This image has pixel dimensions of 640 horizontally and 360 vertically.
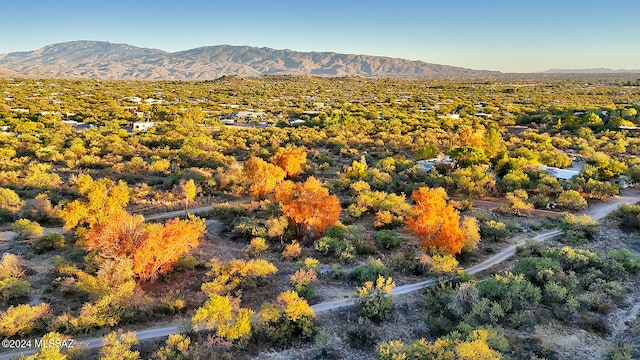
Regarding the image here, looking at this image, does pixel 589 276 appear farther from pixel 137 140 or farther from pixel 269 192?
pixel 137 140

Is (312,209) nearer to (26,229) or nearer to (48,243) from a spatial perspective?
(48,243)

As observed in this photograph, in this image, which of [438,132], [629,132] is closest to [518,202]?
[438,132]

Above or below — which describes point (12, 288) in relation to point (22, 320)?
above

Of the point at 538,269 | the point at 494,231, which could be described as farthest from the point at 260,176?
the point at 538,269

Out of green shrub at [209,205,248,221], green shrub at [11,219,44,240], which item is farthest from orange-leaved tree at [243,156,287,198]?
green shrub at [11,219,44,240]

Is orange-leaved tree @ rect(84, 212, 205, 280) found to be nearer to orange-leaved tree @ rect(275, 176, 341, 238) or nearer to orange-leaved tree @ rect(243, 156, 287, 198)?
orange-leaved tree @ rect(275, 176, 341, 238)

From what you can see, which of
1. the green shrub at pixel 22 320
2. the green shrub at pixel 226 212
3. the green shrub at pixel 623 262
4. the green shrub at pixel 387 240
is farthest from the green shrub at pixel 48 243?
→ the green shrub at pixel 623 262

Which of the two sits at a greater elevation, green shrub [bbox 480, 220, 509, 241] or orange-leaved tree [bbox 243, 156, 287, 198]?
orange-leaved tree [bbox 243, 156, 287, 198]
